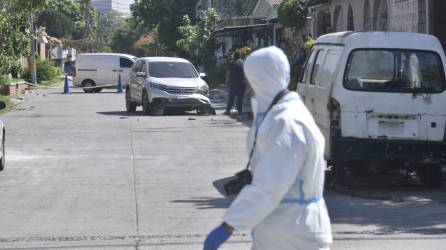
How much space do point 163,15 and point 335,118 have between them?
196 feet

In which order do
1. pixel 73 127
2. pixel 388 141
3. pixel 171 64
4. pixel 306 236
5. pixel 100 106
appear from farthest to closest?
pixel 100 106, pixel 171 64, pixel 73 127, pixel 388 141, pixel 306 236

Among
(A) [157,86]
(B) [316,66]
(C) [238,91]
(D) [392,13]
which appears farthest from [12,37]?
(B) [316,66]

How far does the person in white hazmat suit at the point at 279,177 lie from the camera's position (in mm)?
4395

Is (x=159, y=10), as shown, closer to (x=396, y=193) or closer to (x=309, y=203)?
(x=396, y=193)

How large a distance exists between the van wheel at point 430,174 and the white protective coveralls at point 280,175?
27.0 ft

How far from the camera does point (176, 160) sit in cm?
1600

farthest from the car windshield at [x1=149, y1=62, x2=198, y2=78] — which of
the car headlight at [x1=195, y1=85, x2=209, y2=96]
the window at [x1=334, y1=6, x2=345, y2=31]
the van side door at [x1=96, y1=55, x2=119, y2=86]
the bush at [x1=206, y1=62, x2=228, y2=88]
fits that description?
the van side door at [x1=96, y1=55, x2=119, y2=86]

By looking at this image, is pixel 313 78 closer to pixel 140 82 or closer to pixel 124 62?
pixel 140 82

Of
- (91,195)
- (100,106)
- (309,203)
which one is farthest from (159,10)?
(309,203)

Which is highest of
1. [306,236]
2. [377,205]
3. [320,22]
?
[320,22]

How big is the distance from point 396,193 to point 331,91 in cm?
157

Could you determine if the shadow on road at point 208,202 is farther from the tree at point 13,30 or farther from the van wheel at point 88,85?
the van wheel at point 88,85

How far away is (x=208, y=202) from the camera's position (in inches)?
453

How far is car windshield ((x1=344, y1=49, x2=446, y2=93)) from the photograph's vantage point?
12234 mm
